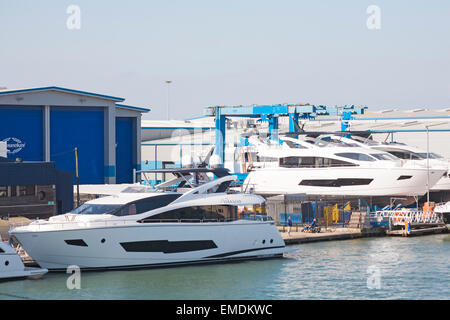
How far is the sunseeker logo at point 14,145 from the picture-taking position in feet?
153

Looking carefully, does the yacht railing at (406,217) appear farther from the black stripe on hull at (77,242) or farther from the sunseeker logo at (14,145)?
the sunseeker logo at (14,145)

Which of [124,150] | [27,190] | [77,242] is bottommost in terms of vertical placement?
[77,242]

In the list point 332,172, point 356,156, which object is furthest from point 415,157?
point 332,172

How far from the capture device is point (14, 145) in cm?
4706

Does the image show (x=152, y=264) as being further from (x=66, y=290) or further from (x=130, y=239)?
(x=66, y=290)

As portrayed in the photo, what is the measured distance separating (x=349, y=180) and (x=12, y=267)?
23.6 m

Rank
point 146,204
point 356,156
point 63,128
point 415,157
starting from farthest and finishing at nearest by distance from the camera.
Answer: point 63,128 → point 415,157 → point 356,156 → point 146,204

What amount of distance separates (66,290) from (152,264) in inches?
156

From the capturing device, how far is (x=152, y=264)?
92.8 feet

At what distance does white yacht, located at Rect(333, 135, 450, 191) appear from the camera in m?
45.9

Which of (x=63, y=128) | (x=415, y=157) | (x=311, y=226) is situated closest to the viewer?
(x=311, y=226)

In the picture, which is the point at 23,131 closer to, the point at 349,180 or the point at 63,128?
the point at 63,128

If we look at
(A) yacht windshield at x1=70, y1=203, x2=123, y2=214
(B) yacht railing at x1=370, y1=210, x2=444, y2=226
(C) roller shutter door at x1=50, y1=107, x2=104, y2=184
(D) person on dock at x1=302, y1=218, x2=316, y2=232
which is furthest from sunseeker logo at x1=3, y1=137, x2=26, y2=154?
(A) yacht windshield at x1=70, y1=203, x2=123, y2=214
